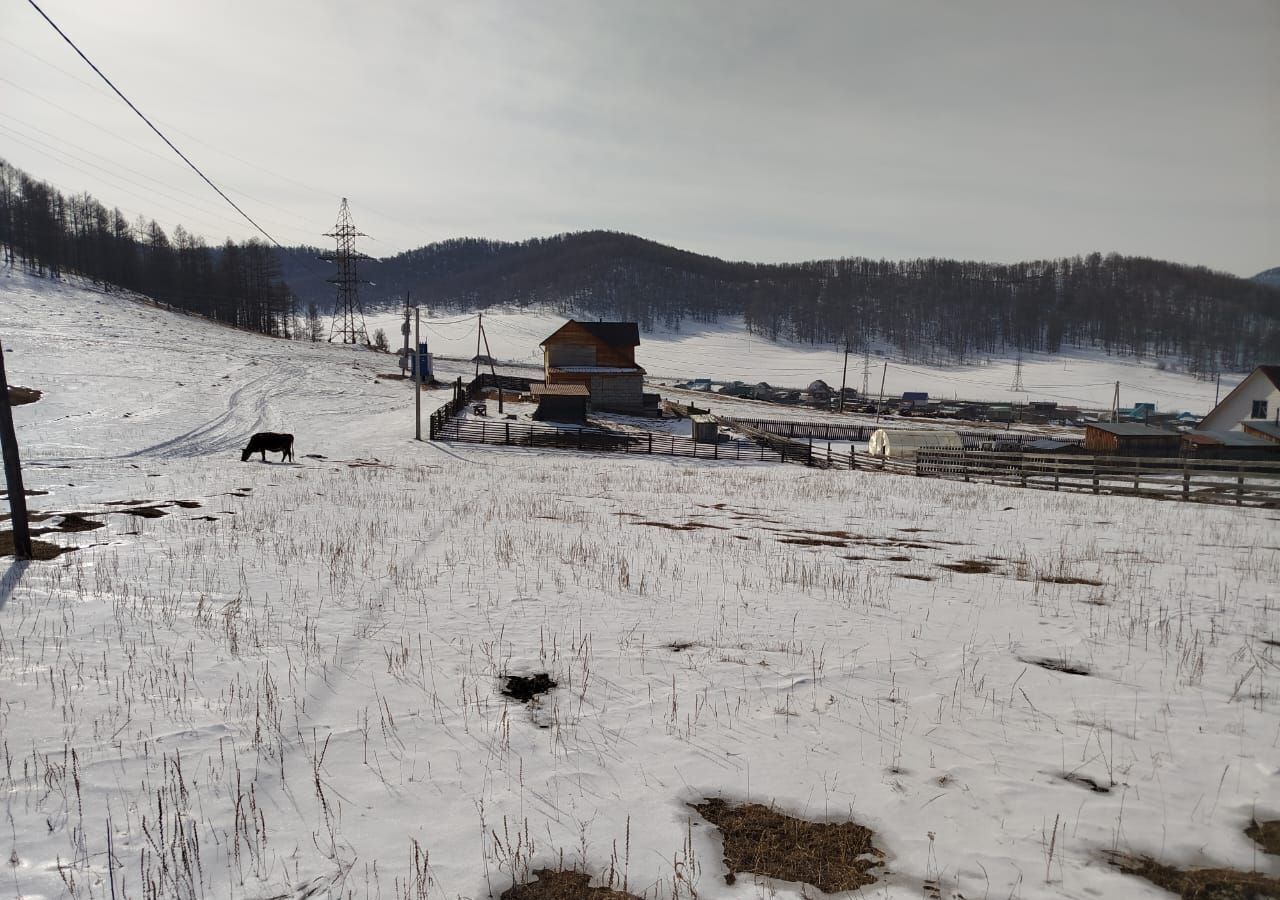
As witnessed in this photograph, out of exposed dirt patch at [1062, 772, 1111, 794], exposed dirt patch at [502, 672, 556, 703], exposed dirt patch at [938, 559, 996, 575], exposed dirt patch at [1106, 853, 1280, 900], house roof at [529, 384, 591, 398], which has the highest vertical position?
house roof at [529, 384, 591, 398]

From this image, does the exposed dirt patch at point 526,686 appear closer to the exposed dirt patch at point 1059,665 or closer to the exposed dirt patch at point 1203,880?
the exposed dirt patch at point 1203,880

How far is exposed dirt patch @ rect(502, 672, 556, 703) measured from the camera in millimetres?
6035

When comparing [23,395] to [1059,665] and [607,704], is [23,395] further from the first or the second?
[1059,665]

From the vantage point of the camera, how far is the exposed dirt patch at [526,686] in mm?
6035

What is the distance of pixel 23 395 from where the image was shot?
110 feet

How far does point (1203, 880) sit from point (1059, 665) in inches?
134

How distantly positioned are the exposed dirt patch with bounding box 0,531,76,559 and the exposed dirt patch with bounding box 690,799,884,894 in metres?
11.6

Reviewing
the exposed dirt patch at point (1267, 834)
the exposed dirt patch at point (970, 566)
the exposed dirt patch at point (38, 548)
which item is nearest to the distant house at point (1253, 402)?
the exposed dirt patch at point (970, 566)

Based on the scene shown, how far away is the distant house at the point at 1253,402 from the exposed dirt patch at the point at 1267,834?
57893 mm

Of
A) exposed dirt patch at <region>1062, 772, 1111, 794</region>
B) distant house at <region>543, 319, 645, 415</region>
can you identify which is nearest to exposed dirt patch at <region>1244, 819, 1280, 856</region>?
exposed dirt patch at <region>1062, 772, 1111, 794</region>

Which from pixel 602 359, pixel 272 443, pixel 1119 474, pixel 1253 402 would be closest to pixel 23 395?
pixel 272 443

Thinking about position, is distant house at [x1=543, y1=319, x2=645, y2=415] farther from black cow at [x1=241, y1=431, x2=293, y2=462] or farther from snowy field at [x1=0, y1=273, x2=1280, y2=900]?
snowy field at [x1=0, y1=273, x2=1280, y2=900]

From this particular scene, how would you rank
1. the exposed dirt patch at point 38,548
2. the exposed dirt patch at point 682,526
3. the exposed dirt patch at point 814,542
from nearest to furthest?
the exposed dirt patch at point 38,548, the exposed dirt patch at point 814,542, the exposed dirt patch at point 682,526

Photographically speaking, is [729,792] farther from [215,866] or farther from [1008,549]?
[1008,549]
